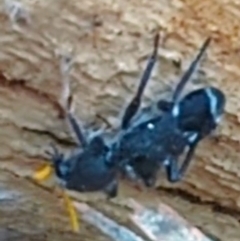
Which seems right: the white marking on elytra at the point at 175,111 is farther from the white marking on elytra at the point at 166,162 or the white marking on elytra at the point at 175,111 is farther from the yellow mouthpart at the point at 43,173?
the yellow mouthpart at the point at 43,173

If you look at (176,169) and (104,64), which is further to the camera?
(176,169)

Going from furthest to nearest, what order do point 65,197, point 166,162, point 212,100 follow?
point 65,197 < point 166,162 < point 212,100

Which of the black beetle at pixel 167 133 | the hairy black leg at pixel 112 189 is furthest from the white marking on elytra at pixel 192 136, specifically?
the hairy black leg at pixel 112 189

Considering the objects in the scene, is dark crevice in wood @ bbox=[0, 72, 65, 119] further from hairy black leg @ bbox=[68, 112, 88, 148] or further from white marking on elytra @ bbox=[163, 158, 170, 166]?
white marking on elytra @ bbox=[163, 158, 170, 166]

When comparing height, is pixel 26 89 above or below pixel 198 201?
above

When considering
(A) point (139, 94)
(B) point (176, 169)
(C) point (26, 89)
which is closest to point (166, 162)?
(B) point (176, 169)

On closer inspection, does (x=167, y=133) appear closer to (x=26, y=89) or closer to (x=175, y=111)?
(x=175, y=111)

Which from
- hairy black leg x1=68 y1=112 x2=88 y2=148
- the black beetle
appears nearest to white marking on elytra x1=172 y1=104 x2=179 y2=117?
the black beetle

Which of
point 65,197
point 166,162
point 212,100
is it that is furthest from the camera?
point 65,197
